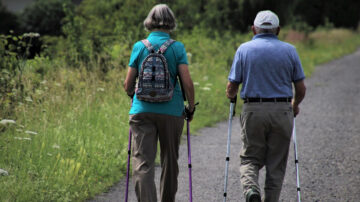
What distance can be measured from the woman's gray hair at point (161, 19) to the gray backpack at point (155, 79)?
199 millimetres

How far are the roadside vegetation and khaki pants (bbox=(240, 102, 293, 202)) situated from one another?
180 cm

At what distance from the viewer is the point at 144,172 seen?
411 cm

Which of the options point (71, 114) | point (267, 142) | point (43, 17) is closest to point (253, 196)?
point (267, 142)

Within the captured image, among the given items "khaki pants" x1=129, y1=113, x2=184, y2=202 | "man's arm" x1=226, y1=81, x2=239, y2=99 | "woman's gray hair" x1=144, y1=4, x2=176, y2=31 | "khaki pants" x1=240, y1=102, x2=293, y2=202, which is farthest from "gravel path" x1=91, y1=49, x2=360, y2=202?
"woman's gray hair" x1=144, y1=4, x2=176, y2=31

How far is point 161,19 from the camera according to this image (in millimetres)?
4047

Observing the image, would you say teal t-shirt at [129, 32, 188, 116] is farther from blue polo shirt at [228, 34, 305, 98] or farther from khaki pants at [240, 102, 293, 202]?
khaki pants at [240, 102, 293, 202]

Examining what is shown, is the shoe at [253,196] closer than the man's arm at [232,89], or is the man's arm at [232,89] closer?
the shoe at [253,196]

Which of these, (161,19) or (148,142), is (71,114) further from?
(161,19)

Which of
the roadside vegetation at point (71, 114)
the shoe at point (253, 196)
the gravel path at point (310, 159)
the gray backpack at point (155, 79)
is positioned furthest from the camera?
the gravel path at point (310, 159)

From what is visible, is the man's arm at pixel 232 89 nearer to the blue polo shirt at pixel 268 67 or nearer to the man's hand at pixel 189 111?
the blue polo shirt at pixel 268 67

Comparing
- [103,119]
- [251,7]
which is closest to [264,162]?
[103,119]

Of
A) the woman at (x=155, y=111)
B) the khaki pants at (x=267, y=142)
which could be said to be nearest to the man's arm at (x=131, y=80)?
the woman at (x=155, y=111)

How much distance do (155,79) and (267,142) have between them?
116 centimetres

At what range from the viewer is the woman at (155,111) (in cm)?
405
